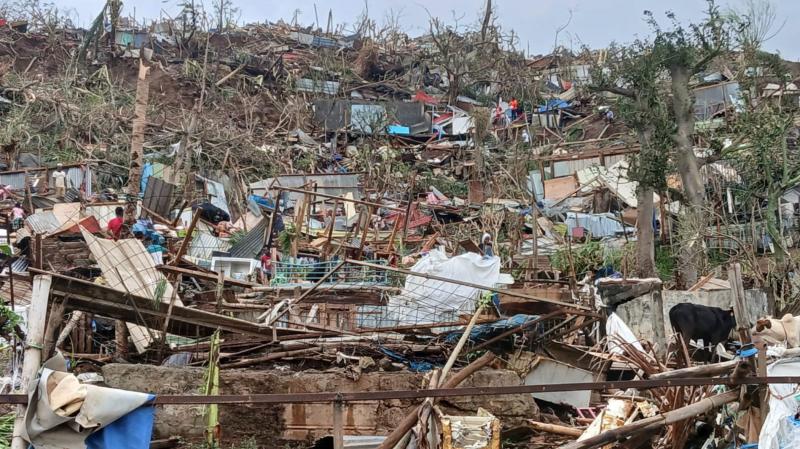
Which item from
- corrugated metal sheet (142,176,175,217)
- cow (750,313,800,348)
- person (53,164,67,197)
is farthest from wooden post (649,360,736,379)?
person (53,164,67,197)

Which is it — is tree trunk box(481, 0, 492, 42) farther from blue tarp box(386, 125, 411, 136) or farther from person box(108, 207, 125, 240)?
person box(108, 207, 125, 240)

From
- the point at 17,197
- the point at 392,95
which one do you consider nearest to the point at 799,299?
the point at 17,197

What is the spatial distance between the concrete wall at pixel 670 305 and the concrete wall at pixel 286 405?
8.79 ft

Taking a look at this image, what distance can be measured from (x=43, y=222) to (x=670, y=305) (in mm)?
9804

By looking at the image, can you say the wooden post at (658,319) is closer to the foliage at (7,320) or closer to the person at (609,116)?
the foliage at (7,320)

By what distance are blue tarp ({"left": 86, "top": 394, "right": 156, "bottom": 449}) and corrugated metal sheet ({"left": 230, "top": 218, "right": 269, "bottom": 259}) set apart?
9.29 m

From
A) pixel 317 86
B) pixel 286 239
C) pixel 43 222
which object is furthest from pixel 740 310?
pixel 317 86

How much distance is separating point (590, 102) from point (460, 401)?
74.8 ft

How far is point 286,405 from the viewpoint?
22.6 ft

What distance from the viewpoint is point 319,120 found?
2550cm

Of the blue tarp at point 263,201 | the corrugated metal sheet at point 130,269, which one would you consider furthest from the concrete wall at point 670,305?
the blue tarp at point 263,201

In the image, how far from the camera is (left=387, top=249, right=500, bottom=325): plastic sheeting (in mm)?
8336

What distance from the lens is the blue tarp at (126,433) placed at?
12.1 feet

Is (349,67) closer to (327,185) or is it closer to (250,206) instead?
(327,185)
